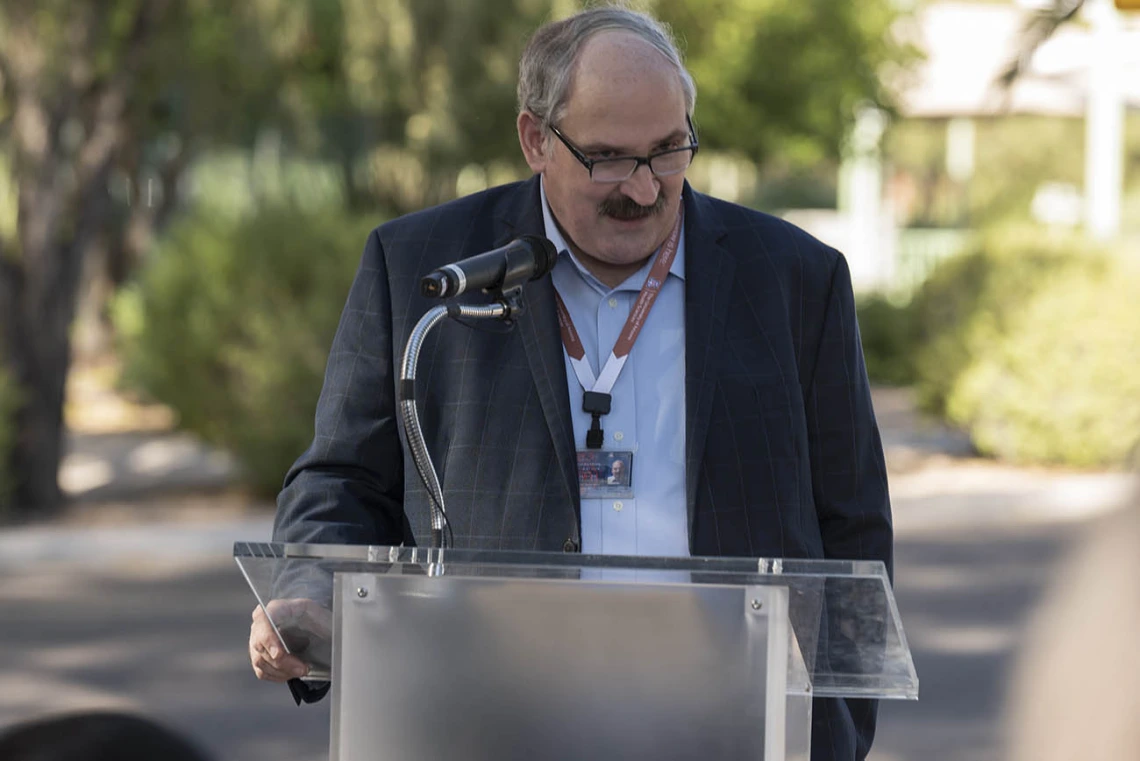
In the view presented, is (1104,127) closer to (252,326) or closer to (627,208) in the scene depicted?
(252,326)

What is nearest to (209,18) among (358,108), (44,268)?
(358,108)

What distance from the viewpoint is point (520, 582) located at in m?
2.00

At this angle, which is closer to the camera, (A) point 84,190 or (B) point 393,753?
(B) point 393,753

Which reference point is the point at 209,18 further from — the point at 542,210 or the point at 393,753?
the point at 393,753

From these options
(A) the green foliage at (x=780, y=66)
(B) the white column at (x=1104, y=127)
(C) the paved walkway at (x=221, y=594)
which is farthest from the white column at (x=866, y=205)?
(C) the paved walkway at (x=221, y=594)

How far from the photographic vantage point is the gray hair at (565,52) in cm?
280

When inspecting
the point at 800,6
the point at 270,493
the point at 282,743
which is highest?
the point at 800,6

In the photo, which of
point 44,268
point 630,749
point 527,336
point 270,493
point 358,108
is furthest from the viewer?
point 358,108

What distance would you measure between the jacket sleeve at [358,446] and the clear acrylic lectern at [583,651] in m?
0.72

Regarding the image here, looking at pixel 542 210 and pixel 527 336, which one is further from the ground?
pixel 542 210

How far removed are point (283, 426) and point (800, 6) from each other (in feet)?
34.6

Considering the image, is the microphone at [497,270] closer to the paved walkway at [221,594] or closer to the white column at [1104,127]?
the paved walkway at [221,594]

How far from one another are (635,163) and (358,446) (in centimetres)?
66

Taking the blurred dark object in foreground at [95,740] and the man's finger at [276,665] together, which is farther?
the man's finger at [276,665]
